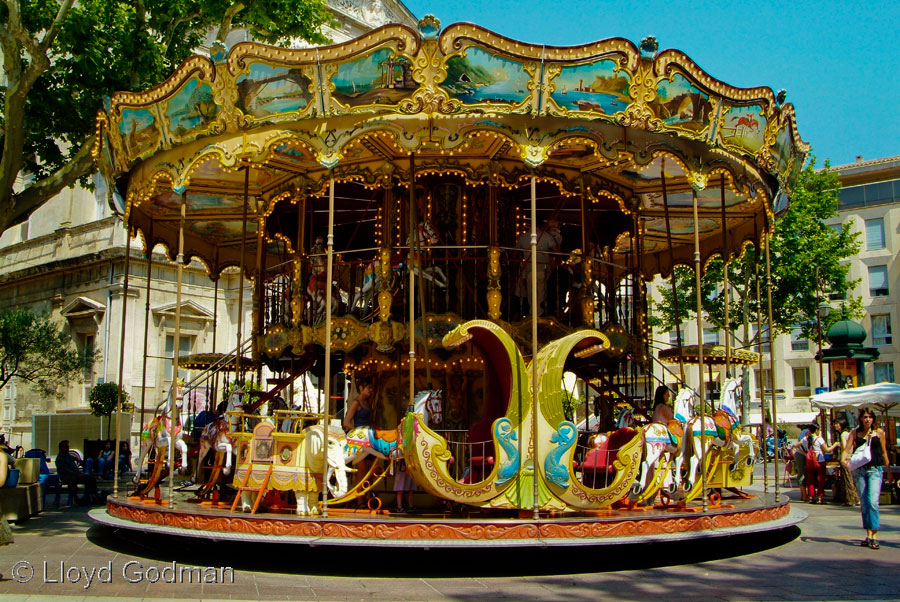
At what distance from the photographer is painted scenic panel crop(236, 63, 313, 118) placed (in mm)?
→ 11570

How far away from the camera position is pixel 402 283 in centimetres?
1417

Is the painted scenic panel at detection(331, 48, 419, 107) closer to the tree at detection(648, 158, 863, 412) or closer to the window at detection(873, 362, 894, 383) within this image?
the tree at detection(648, 158, 863, 412)

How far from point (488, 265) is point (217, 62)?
16.6 ft

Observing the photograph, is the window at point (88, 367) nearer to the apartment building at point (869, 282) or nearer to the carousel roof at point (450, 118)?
the carousel roof at point (450, 118)

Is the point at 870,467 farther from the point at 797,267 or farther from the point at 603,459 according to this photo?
the point at 797,267

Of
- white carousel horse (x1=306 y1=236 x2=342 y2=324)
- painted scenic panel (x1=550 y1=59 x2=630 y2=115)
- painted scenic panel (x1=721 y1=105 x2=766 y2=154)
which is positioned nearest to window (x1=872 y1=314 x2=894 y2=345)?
painted scenic panel (x1=721 y1=105 x2=766 y2=154)

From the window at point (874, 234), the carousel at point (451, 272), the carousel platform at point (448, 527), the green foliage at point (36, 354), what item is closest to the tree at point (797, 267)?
the carousel at point (451, 272)

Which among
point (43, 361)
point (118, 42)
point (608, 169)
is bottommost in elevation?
point (43, 361)

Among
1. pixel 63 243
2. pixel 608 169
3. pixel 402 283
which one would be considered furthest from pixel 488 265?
pixel 63 243

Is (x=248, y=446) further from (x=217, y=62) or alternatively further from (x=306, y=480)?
(x=217, y=62)

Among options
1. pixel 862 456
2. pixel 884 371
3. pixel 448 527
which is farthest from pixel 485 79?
pixel 884 371

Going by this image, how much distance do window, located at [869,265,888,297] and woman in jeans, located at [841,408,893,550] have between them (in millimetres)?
44047

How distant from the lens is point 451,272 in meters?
14.8

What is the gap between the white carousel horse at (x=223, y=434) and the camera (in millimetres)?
12914
